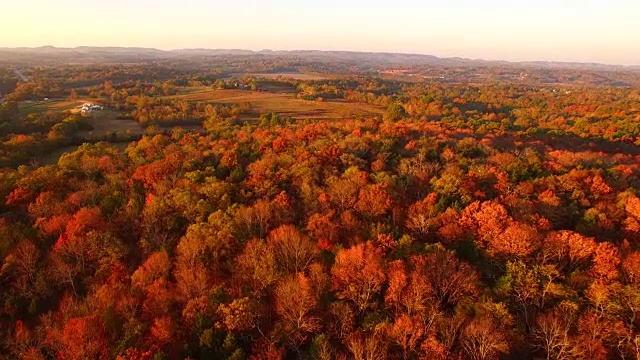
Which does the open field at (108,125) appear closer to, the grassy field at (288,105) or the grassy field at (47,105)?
the grassy field at (47,105)

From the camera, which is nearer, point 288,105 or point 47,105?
point 47,105

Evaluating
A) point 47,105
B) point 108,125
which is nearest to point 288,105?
point 108,125

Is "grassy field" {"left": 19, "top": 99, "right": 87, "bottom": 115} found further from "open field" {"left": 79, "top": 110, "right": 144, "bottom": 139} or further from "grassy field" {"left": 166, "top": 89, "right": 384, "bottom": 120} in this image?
"grassy field" {"left": 166, "top": 89, "right": 384, "bottom": 120}

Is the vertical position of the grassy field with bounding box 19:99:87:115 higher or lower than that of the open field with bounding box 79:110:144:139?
higher

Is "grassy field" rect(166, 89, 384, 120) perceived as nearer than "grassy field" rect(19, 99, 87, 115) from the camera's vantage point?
No

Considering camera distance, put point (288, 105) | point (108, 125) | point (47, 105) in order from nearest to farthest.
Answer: point (108, 125) < point (47, 105) < point (288, 105)

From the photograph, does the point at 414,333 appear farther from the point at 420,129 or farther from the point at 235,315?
the point at 420,129

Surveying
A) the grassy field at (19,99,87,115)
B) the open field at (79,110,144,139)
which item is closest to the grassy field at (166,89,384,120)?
the grassy field at (19,99,87,115)

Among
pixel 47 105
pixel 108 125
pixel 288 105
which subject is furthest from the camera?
pixel 288 105

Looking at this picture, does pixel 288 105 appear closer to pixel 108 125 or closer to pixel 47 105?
pixel 108 125
